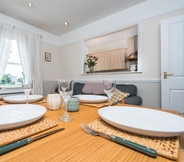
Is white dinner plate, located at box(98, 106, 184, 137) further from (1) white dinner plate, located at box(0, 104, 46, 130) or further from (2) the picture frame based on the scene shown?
(2) the picture frame

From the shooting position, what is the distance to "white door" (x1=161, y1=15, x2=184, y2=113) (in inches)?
72.4

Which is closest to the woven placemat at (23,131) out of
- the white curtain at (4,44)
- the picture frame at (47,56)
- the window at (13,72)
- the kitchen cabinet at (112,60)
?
the white curtain at (4,44)

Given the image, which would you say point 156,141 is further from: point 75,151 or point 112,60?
point 112,60

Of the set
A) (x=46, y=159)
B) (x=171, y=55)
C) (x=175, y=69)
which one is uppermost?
(x=171, y=55)

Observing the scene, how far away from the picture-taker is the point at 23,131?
1.39 feet

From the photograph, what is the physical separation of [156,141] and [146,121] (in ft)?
0.47

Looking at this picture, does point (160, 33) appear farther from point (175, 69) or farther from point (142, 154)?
point (142, 154)

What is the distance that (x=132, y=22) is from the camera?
2.42 m

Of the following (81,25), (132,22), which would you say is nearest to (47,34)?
(81,25)

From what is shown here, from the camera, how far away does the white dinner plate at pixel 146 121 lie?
14.3 inches

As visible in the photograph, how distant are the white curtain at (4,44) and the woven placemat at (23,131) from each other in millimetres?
2718

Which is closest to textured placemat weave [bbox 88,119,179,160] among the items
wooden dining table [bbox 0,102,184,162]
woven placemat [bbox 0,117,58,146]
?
wooden dining table [bbox 0,102,184,162]

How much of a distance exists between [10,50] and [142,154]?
326cm

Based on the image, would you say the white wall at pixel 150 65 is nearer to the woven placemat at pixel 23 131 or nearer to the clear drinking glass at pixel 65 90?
the clear drinking glass at pixel 65 90
